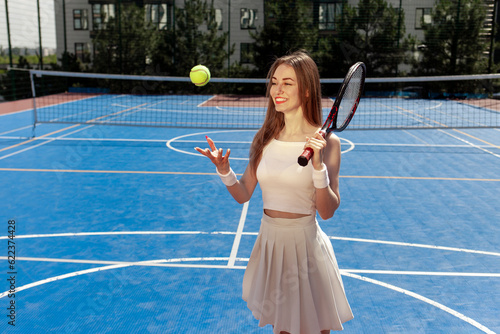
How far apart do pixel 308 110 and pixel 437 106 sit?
2431 centimetres

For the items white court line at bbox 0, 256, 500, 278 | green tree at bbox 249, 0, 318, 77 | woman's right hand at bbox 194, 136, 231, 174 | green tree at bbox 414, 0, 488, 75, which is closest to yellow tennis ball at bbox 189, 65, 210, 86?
white court line at bbox 0, 256, 500, 278

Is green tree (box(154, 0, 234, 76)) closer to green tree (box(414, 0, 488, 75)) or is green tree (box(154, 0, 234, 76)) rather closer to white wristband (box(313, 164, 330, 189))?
green tree (box(414, 0, 488, 75))

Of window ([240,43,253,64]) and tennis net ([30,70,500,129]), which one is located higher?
window ([240,43,253,64])

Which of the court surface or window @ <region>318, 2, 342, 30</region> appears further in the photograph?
window @ <region>318, 2, 342, 30</region>

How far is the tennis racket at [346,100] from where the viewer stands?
10.6 ft

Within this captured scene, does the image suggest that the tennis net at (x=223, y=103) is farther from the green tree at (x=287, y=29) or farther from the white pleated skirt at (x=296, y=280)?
the white pleated skirt at (x=296, y=280)

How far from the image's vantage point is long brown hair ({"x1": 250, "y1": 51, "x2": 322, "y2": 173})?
3058 mm

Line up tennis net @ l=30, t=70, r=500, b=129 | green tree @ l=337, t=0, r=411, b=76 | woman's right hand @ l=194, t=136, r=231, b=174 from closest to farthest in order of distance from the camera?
woman's right hand @ l=194, t=136, r=231, b=174 → tennis net @ l=30, t=70, r=500, b=129 → green tree @ l=337, t=0, r=411, b=76

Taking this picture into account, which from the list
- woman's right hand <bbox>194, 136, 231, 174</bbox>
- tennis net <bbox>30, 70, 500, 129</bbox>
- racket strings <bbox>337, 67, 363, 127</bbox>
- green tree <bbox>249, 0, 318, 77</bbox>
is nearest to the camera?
woman's right hand <bbox>194, 136, 231, 174</bbox>

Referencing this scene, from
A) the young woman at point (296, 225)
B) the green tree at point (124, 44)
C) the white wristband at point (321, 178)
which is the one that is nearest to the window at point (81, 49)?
the green tree at point (124, 44)

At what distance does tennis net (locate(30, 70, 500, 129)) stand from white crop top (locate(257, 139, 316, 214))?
7.43 m

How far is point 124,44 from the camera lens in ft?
106

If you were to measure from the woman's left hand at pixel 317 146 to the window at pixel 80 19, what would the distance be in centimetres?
4497

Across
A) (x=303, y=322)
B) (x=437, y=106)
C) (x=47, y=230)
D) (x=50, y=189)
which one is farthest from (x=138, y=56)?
(x=303, y=322)
